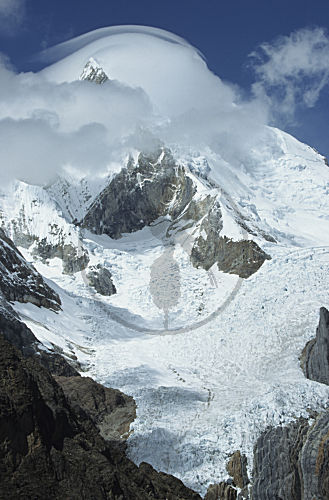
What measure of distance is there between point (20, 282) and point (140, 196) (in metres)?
36.2

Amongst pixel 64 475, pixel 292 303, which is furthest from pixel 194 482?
pixel 292 303

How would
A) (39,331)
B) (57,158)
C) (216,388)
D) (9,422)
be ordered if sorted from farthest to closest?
(57,158) → (39,331) → (216,388) → (9,422)

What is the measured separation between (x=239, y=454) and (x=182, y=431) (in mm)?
4769

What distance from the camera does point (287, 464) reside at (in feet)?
98.1

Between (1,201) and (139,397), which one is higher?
(1,201)

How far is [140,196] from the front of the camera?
88.6 meters

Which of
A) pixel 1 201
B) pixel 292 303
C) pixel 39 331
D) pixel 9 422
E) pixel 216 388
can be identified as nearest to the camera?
pixel 9 422

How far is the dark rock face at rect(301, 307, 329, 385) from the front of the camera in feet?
138

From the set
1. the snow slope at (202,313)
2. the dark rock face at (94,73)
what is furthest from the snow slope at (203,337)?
the dark rock face at (94,73)

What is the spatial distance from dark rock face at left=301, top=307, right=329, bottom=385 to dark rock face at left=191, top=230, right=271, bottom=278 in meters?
19.8

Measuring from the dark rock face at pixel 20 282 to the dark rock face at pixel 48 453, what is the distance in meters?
32.2

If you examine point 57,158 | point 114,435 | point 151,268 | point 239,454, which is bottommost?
point 114,435

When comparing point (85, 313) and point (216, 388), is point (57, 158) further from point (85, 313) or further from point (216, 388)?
point (216, 388)

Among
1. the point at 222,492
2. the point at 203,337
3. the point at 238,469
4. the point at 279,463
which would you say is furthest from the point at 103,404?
the point at 203,337
